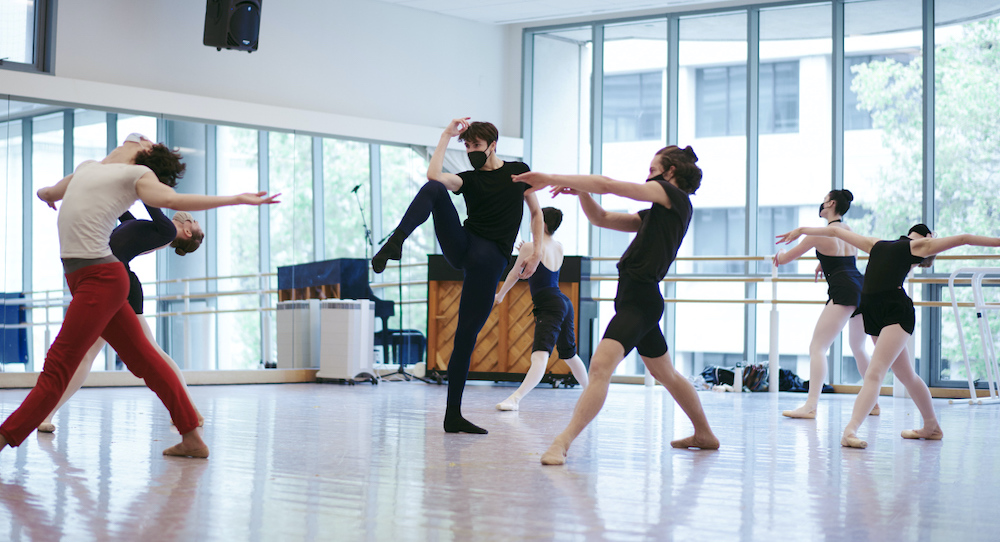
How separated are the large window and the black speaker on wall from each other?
16.4 ft

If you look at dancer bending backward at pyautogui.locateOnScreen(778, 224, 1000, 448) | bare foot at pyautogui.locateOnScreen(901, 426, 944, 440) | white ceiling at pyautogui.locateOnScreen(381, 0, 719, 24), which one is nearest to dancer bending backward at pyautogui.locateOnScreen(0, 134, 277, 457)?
dancer bending backward at pyautogui.locateOnScreen(778, 224, 1000, 448)

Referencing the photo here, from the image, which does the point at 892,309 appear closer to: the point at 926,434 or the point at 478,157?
the point at 926,434

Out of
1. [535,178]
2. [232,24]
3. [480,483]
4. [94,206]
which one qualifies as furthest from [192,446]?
[232,24]

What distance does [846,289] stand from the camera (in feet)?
18.1

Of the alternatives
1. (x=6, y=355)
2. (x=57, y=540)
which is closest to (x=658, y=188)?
(x=57, y=540)

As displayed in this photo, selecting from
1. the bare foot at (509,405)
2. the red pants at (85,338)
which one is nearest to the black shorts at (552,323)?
the bare foot at (509,405)

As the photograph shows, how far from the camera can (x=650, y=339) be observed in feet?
11.6

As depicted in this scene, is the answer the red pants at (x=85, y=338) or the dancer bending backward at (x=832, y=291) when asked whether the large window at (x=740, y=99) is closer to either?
the dancer bending backward at (x=832, y=291)

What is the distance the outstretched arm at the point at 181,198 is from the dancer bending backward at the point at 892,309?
2.58m

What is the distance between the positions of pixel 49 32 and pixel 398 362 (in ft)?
15.2

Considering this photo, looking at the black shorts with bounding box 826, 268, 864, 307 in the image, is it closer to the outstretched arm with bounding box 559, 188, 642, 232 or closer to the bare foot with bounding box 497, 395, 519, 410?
the bare foot with bounding box 497, 395, 519, 410

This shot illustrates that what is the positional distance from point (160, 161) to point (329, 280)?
604 cm

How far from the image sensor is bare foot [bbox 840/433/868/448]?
13.1ft

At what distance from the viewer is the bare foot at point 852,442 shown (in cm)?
398
